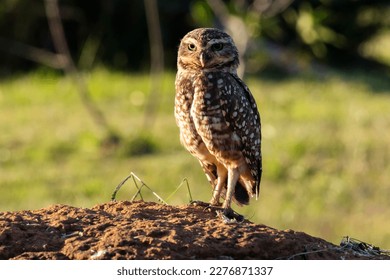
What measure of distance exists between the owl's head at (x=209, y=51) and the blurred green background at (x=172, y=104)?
3.38 meters

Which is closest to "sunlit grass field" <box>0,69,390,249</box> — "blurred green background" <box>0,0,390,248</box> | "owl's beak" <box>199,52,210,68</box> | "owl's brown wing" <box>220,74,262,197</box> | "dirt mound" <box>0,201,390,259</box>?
"blurred green background" <box>0,0,390,248</box>

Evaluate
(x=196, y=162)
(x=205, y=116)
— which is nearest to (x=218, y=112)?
A: (x=205, y=116)

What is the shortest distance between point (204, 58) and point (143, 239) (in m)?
1.79

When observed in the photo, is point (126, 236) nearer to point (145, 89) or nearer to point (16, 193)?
point (16, 193)

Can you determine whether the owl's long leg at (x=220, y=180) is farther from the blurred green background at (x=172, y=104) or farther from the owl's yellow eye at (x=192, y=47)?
the blurred green background at (x=172, y=104)

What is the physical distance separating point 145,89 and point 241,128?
8.61 m

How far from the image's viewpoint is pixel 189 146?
5844 mm

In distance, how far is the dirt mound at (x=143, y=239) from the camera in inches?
169

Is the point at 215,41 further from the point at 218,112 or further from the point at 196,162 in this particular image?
the point at 196,162

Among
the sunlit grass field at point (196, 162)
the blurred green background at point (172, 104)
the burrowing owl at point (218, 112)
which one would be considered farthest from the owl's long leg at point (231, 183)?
the sunlit grass field at point (196, 162)

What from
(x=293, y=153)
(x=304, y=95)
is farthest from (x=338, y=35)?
(x=293, y=153)

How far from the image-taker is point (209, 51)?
19.2 feet

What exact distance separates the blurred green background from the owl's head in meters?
3.38

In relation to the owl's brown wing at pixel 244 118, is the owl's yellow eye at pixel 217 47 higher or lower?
higher
